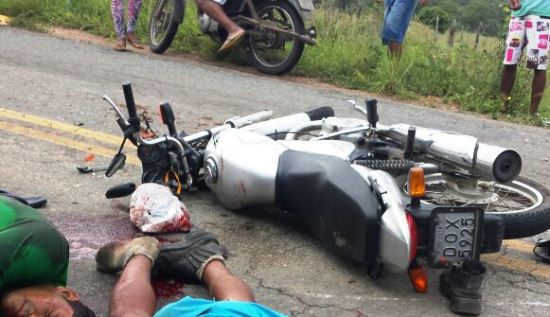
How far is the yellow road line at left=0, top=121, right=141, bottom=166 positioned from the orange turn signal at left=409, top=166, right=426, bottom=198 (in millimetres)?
2257

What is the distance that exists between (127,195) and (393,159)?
151 cm

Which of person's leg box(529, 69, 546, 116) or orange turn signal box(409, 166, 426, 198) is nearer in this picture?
orange turn signal box(409, 166, 426, 198)

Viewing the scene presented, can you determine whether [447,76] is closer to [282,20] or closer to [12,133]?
[282,20]

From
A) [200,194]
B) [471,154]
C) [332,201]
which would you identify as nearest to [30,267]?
[332,201]

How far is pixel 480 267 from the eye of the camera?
319 centimetres

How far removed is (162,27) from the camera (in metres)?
9.18

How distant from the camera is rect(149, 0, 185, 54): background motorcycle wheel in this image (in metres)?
8.99

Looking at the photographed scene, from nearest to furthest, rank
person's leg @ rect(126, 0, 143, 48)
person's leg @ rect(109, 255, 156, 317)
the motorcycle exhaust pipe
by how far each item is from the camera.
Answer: person's leg @ rect(109, 255, 156, 317)
the motorcycle exhaust pipe
person's leg @ rect(126, 0, 143, 48)

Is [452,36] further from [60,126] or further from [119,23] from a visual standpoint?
[60,126]

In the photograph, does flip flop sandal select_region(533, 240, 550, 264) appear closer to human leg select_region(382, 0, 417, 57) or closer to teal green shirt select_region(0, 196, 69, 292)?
teal green shirt select_region(0, 196, 69, 292)

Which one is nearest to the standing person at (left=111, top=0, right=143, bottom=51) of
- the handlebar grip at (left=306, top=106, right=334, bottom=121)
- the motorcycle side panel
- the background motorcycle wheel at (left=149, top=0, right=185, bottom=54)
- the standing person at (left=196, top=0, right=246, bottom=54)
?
the background motorcycle wheel at (left=149, top=0, right=185, bottom=54)

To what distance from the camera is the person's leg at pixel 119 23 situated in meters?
9.18

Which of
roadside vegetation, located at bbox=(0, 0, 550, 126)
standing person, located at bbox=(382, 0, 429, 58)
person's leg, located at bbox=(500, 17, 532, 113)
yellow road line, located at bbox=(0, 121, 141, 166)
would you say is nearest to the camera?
yellow road line, located at bbox=(0, 121, 141, 166)

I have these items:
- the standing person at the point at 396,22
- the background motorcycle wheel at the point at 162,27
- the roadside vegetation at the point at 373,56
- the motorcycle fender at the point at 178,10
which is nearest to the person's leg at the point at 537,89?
the roadside vegetation at the point at 373,56
